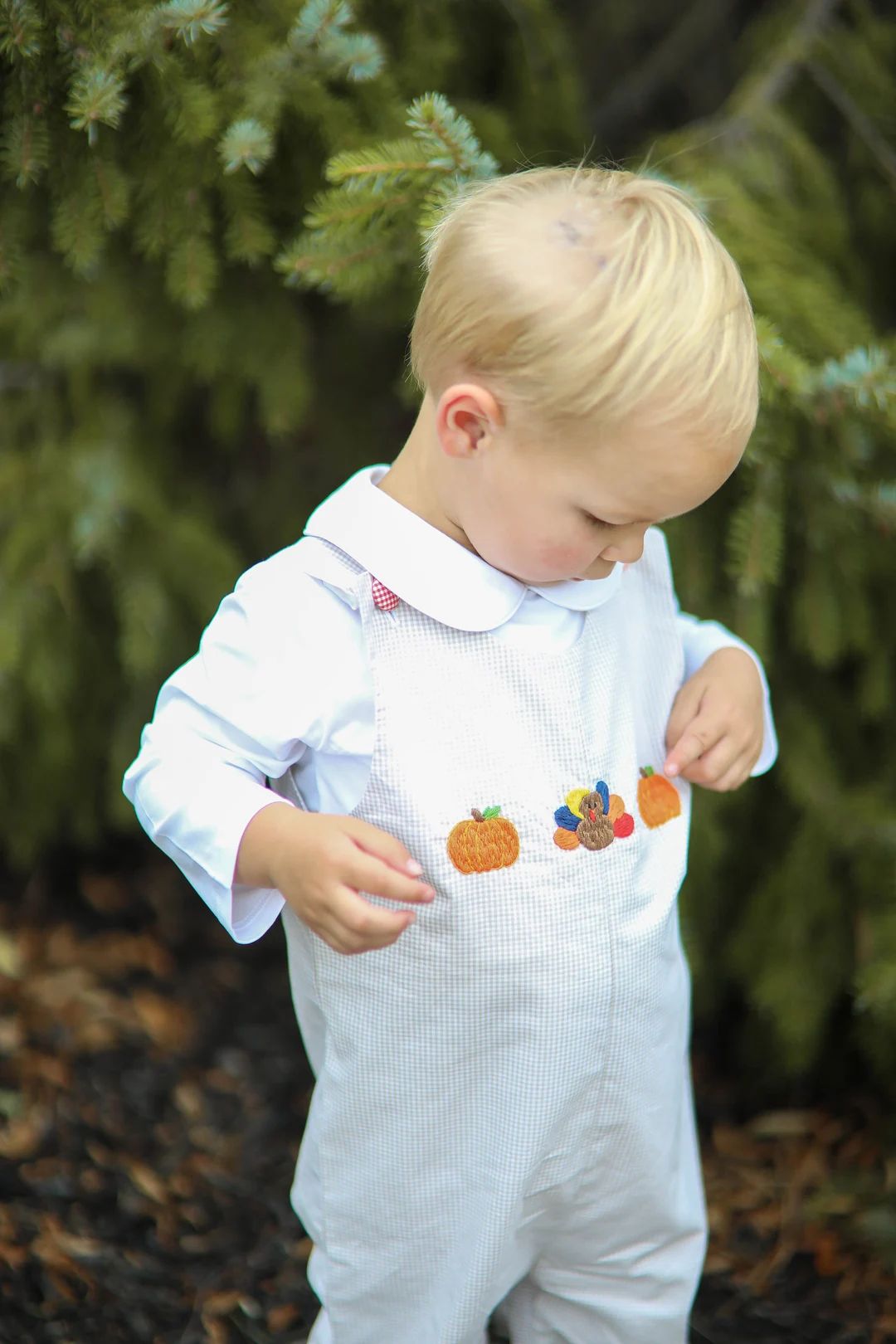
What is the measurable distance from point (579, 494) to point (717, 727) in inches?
15.7

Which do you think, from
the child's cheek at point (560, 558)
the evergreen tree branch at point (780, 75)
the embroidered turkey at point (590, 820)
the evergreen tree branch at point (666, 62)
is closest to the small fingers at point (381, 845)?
the embroidered turkey at point (590, 820)

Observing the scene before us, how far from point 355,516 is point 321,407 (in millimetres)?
1202

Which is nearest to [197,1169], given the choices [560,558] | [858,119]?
[560,558]

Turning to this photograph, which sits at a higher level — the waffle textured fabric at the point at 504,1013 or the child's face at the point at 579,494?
the child's face at the point at 579,494

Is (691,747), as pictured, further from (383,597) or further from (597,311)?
(597,311)

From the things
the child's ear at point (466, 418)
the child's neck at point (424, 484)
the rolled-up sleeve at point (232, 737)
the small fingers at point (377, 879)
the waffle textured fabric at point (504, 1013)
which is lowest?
the waffle textured fabric at point (504, 1013)

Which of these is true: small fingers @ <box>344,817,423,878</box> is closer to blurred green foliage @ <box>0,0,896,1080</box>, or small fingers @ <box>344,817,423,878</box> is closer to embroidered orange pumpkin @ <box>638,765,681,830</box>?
embroidered orange pumpkin @ <box>638,765,681,830</box>

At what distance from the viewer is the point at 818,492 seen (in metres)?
1.64

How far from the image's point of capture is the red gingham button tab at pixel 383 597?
3.73 feet

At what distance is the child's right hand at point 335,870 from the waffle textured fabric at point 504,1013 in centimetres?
10

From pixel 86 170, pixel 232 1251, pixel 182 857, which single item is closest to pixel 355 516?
pixel 182 857

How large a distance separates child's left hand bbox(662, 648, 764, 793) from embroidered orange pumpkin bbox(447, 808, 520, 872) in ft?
0.77

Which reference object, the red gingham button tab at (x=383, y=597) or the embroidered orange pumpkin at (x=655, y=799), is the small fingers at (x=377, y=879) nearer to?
the red gingham button tab at (x=383, y=597)

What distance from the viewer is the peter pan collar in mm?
1141
